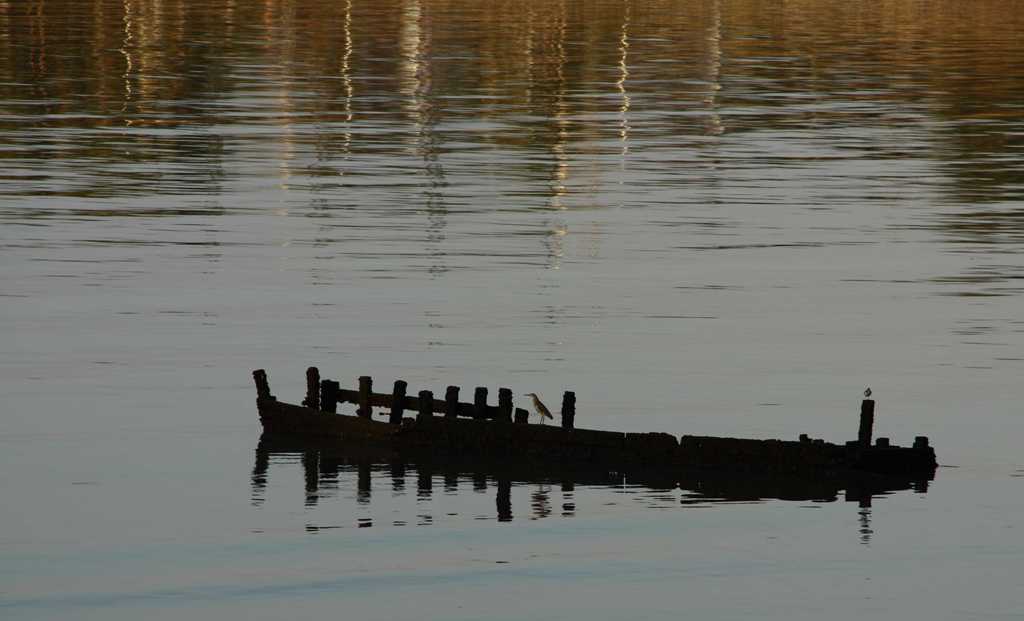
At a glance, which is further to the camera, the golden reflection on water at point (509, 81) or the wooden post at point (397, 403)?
the golden reflection on water at point (509, 81)

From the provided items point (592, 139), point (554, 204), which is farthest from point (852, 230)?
point (592, 139)

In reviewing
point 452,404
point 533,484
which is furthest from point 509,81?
point 533,484

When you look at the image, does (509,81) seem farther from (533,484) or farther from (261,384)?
(533,484)

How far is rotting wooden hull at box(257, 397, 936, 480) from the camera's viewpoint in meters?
29.2

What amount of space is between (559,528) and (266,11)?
568 ft

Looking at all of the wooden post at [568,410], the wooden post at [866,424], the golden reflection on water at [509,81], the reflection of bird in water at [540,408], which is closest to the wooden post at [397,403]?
the reflection of bird in water at [540,408]

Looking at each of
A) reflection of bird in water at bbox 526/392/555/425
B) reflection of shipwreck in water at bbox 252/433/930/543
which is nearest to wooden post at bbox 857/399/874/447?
reflection of shipwreck in water at bbox 252/433/930/543

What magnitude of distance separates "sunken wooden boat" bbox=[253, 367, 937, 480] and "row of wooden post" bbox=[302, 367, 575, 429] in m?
0.01

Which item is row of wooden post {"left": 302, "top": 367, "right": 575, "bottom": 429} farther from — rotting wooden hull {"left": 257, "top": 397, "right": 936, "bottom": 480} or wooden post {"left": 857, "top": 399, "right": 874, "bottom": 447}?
wooden post {"left": 857, "top": 399, "right": 874, "bottom": 447}

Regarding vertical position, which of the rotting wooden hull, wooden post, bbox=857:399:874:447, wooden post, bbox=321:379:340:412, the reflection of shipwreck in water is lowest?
the reflection of shipwreck in water

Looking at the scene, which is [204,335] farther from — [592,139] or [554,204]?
[592,139]

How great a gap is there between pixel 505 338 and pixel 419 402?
8256 millimetres

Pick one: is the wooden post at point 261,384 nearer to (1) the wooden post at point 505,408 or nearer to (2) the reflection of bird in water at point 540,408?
(2) the reflection of bird in water at point 540,408

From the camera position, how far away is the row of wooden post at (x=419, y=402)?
30.6 meters
